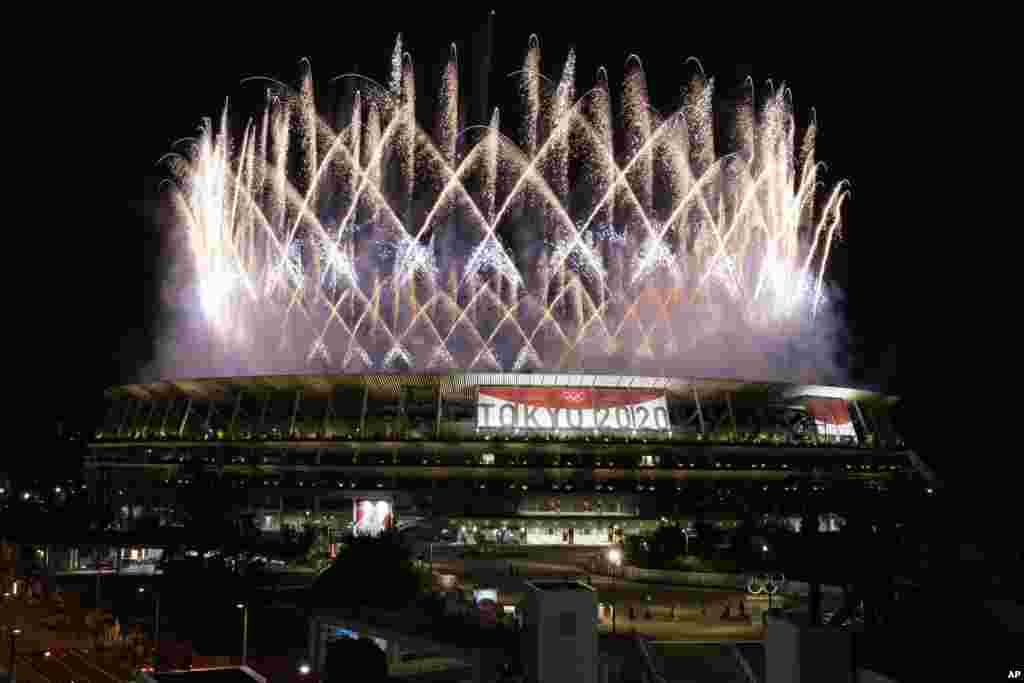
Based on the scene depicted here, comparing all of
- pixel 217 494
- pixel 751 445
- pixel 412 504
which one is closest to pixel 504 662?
pixel 217 494

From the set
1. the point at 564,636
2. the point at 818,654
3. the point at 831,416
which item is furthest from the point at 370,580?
the point at 831,416

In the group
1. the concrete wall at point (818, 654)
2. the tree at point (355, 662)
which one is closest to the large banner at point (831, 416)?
the tree at point (355, 662)

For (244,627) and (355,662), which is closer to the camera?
(355,662)

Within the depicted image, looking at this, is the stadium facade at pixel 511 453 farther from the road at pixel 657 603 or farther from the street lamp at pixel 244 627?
the street lamp at pixel 244 627

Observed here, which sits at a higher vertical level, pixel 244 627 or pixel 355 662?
pixel 355 662

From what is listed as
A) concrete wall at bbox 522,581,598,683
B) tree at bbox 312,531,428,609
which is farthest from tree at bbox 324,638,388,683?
tree at bbox 312,531,428,609

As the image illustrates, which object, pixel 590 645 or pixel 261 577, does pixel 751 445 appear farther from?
pixel 590 645

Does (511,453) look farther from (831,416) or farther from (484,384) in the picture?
(831,416)
